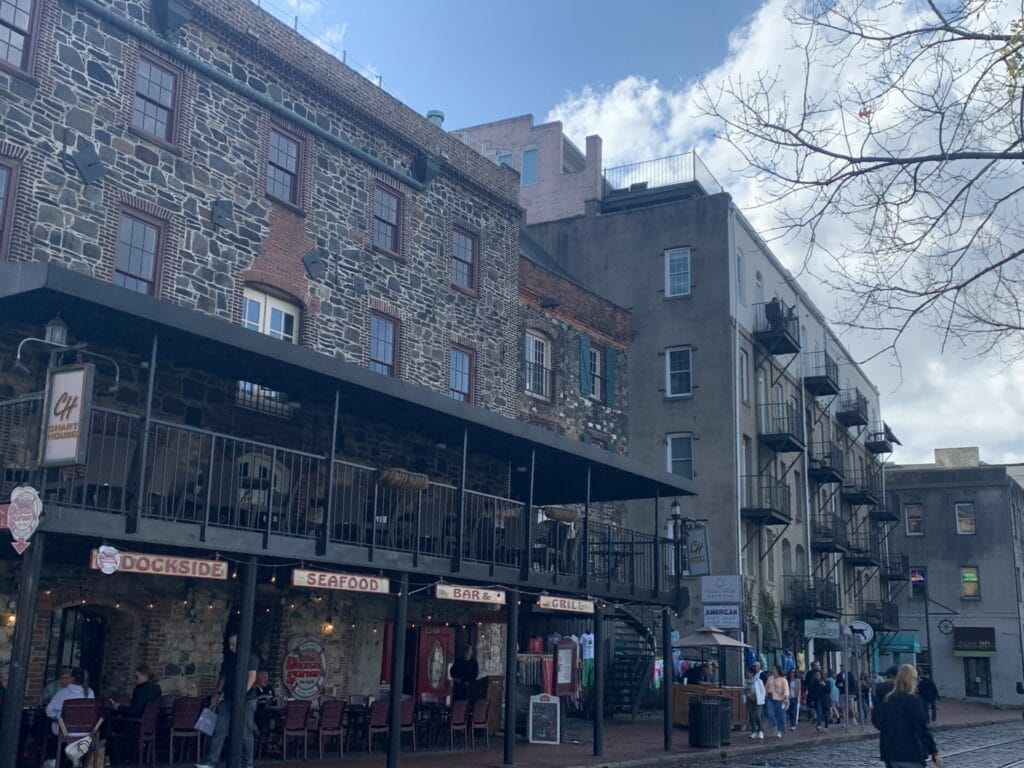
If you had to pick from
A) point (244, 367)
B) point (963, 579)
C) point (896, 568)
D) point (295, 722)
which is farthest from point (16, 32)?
point (963, 579)

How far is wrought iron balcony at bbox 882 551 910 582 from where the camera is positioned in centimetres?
5038

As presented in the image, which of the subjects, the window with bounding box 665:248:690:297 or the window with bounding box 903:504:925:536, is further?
the window with bounding box 903:504:925:536

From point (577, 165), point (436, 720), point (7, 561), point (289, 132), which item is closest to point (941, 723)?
point (436, 720)

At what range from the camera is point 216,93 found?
1844 centimetres

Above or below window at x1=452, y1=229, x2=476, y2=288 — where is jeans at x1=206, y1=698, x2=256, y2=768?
below

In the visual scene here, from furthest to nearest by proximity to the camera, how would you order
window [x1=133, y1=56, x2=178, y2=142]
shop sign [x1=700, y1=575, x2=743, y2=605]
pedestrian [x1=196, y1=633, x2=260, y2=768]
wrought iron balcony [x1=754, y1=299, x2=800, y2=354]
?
wrought iron balcony [x1=754, y1=299, x2=800, y2=354]
shop sign [x1=700, y1=575, x2=743, y2=605]
window [x1=133, y1=56, x2=178, y2=142]
pedestrian [x1=196, y1=633, x2=260, y2=768]

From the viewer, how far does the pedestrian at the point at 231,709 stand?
13414mm

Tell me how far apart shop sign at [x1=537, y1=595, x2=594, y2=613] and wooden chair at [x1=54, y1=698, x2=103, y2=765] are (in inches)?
302

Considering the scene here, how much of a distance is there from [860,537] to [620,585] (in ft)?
106

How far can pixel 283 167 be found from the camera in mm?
19844

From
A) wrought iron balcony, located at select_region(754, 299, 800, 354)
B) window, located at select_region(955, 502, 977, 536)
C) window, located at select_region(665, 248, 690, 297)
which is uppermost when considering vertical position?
window, located at select_region(665, 248, 690, 297)

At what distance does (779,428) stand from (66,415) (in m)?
28.8

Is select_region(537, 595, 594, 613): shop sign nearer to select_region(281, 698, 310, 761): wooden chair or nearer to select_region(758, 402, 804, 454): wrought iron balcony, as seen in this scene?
select_region(281, 698, 310, 761): wooden chair

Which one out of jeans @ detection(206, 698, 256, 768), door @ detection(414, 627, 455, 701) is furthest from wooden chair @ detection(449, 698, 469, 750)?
jeans @ detection(206, 698, 256, 768)
